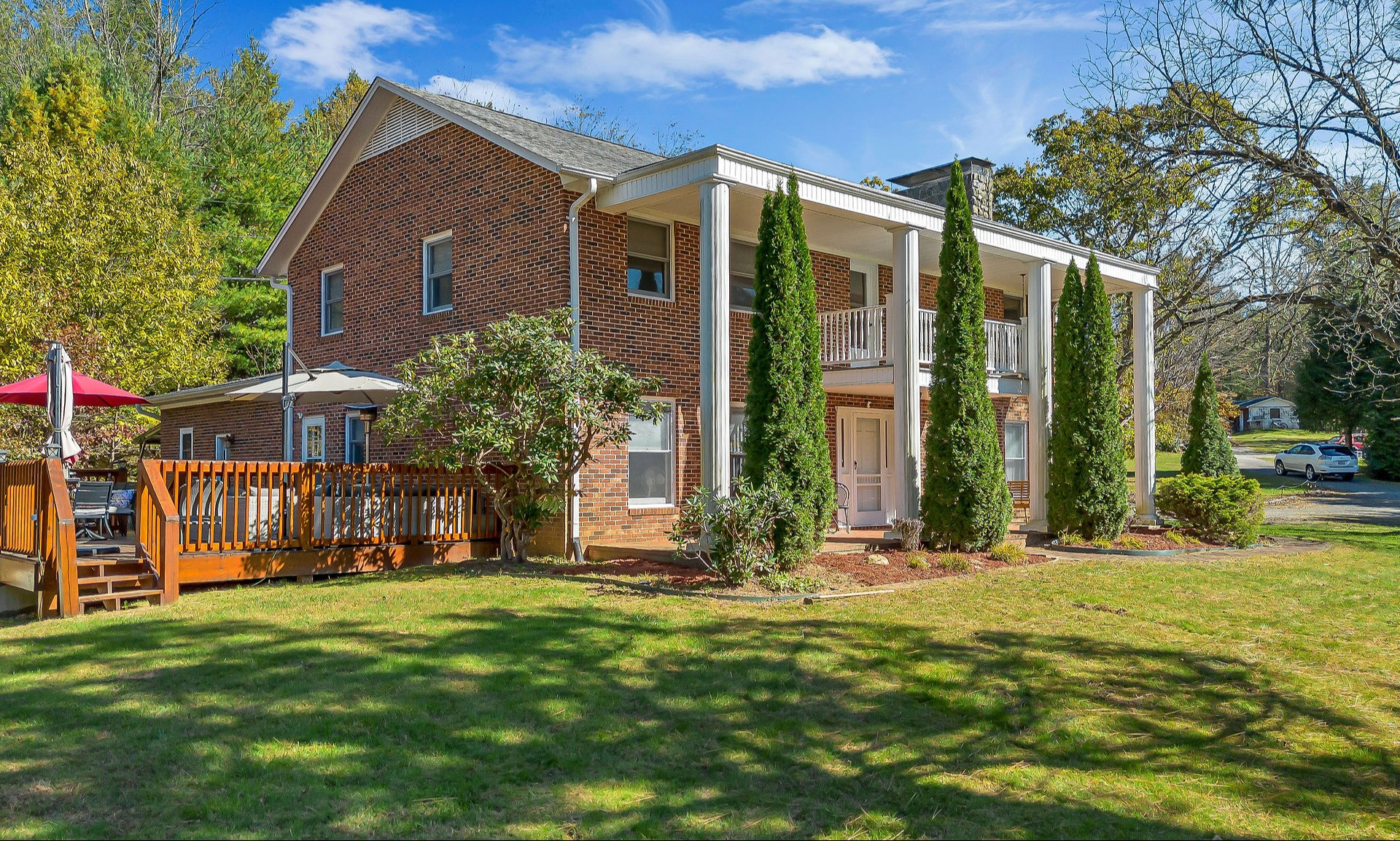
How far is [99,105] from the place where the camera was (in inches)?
1025

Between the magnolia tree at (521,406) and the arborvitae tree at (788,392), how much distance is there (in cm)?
182

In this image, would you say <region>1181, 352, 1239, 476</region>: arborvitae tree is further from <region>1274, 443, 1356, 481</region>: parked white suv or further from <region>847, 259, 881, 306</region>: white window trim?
<region>1274, 443, 1356, 481</region>: parked white suv

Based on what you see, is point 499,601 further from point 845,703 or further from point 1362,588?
point 1362,588

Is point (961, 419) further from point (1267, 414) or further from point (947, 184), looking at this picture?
point (1267, 414)

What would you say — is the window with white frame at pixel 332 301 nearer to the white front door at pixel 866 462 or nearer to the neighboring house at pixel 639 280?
the neighboring house at pixel 639 280

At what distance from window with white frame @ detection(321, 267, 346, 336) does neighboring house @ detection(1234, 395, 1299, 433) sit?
91.0m

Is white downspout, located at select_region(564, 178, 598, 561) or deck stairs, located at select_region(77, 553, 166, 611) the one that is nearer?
deck stairs, located at select_region(77, 553, 166, 611)

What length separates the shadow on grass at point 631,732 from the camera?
4.64 meters

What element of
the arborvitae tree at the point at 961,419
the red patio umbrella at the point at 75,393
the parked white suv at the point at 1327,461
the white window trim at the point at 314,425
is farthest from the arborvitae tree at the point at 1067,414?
the parked white suv at the point at 1327,461

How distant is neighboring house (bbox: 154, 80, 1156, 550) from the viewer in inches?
518

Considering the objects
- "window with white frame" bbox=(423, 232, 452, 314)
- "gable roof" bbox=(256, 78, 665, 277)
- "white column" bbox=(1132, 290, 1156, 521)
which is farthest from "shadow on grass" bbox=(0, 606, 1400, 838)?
"white column" bbox=(1132, 290, 1156, 521)

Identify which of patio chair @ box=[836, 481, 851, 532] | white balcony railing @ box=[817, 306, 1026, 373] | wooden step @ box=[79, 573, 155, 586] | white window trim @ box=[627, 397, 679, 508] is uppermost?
white balcony railing @ box=[817, 306, 1026, 373]

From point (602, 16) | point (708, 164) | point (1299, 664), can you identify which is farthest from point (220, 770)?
point (602, 16)

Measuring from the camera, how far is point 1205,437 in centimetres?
2003
